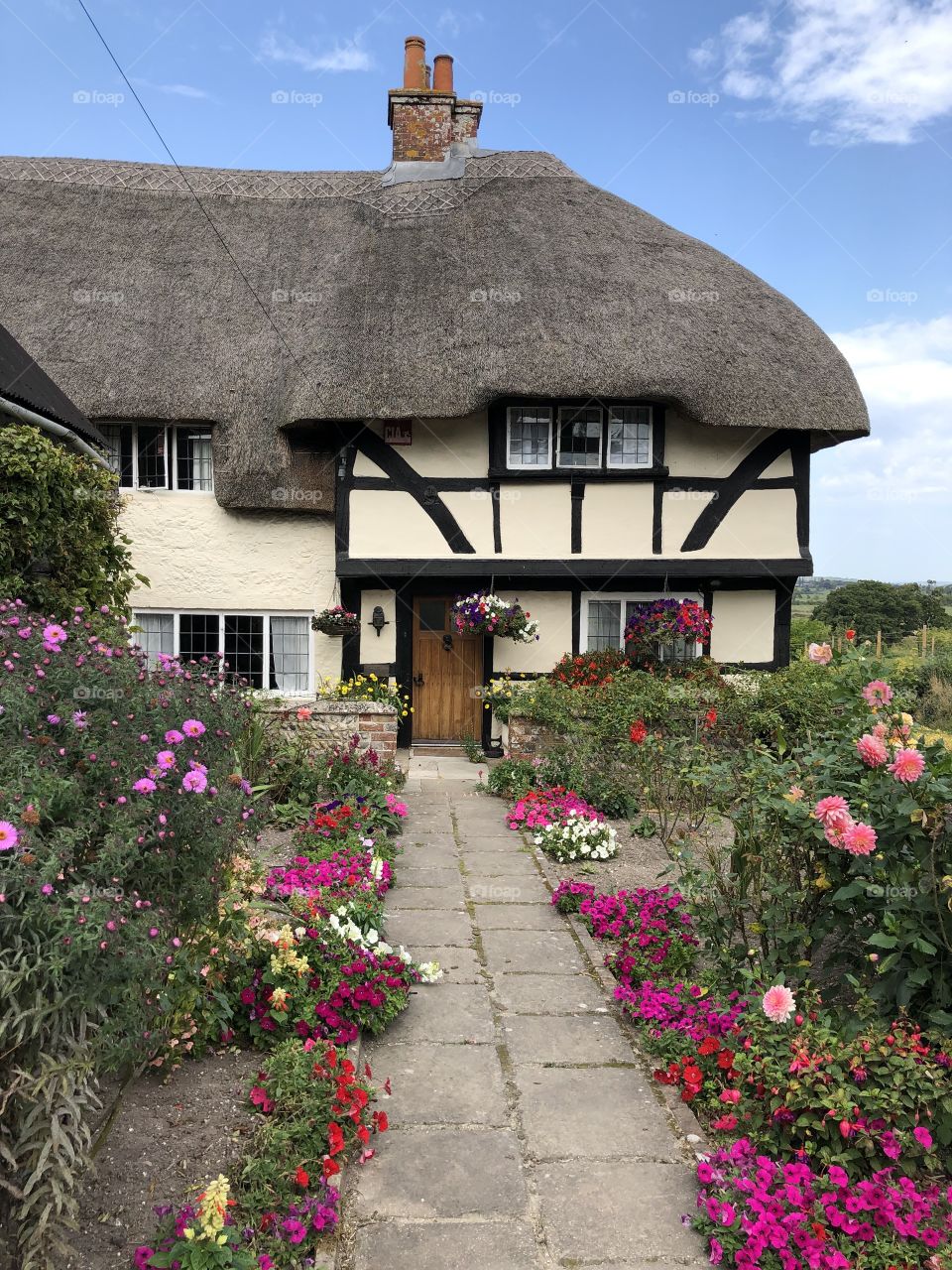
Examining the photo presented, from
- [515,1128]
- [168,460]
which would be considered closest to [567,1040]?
[515,1128]

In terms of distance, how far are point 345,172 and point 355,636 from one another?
7621 millimetres

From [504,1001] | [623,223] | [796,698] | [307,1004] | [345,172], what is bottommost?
[504,1001]

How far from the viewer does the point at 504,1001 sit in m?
4.24

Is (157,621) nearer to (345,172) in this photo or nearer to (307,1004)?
(345,172)

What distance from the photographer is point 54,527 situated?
6715 mm

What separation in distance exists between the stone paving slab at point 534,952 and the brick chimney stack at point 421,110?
11.7 metres

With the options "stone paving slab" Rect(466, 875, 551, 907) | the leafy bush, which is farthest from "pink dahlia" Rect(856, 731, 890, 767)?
"stone paving slab" Rect(466, 875, 551, 907)

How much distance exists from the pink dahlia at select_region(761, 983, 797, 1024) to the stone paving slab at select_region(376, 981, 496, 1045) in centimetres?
131

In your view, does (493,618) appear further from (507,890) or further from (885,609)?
(885,609)

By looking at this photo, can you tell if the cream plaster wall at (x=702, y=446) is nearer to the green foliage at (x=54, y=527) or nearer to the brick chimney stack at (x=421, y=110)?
the brick chimney stack at (x=421, y=110)

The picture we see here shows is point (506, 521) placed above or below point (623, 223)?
below

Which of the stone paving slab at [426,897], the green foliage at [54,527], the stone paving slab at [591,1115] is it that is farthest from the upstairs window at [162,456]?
the stone paving slab at [591,1115]

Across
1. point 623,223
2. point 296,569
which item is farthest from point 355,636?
point 623,223

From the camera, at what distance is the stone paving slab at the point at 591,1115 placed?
3.09 metres
